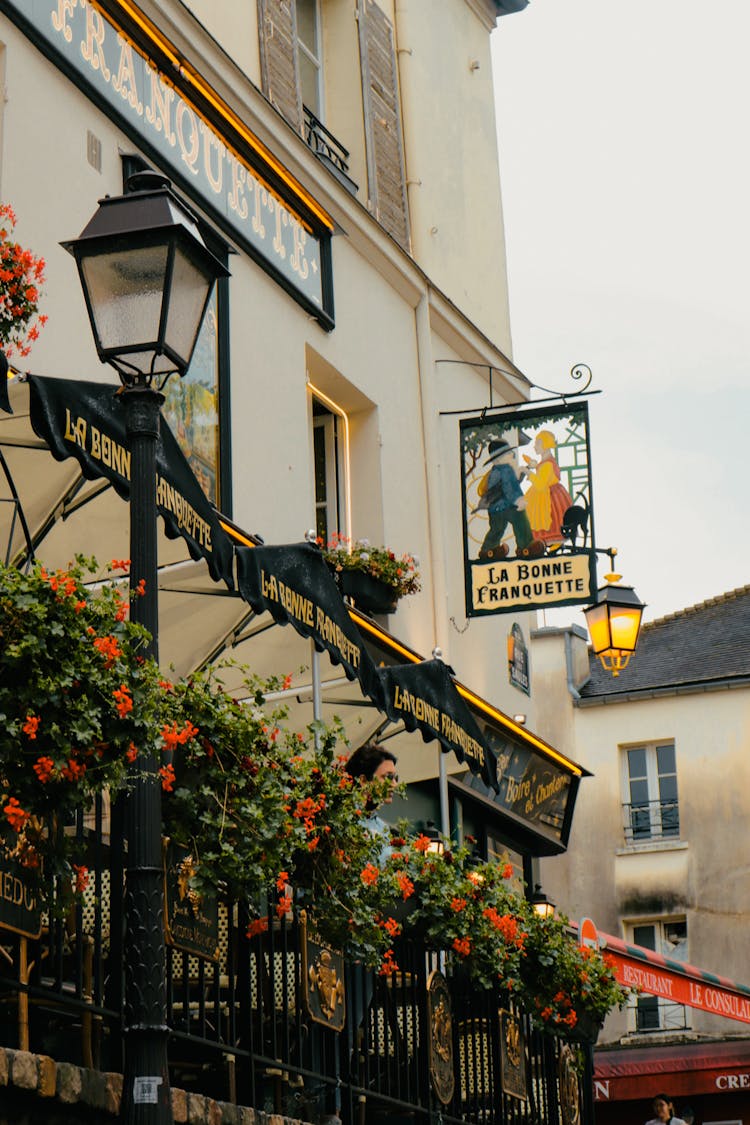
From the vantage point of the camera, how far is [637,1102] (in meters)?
30.1

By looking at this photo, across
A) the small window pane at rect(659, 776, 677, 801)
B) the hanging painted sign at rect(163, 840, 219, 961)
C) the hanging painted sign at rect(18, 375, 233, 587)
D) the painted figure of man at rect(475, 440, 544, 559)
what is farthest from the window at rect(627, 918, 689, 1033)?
the hanging painted sign at rect(163, 840, 219, 961)

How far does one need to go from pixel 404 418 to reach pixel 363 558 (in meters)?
2.34

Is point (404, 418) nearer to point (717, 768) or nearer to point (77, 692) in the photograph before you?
point (77, 692)

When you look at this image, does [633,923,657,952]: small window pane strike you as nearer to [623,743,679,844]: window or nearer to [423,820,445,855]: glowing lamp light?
[623,743,679,844]: window

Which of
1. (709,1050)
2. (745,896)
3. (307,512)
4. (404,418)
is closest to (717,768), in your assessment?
(745,896)

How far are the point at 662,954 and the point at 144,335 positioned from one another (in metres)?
27.6

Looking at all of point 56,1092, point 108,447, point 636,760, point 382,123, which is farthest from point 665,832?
point 56,1092

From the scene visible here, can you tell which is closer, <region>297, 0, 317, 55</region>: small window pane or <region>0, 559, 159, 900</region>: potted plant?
<region>0, 559, 159, 900</region>: potted plant

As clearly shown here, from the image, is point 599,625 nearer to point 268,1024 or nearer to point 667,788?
point 268,1024

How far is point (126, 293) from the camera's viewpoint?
6.23 meters

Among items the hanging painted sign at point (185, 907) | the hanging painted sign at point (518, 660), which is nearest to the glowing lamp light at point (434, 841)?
the hanging painted sign at point (185, 907)

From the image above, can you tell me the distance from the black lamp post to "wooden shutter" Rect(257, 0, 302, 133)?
873cm

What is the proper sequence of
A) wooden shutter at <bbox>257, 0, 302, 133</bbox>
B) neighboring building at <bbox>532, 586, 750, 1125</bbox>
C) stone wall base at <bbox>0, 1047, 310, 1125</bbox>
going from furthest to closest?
neighboring building at <bbox>532, 586, 750, 1125</bbox>, wooden shutter at <bbox>257, 0, 302, 133</bbox>, stone wall base at <bbox>0, 1047, 310, 1125</bbox>

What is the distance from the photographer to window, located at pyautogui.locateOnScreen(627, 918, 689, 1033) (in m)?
31.7
